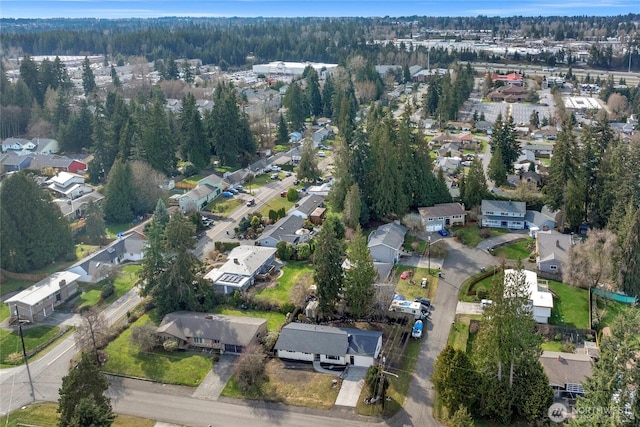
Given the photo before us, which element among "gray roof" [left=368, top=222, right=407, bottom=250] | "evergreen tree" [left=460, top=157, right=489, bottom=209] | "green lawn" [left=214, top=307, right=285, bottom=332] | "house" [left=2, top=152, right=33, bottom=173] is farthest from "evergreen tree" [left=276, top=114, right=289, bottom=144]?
"green lawn" [left=214, top=307, right=285, bottom=332]

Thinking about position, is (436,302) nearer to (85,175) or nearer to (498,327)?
(498,327)

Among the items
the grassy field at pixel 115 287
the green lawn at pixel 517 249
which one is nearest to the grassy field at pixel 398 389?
the green lawn at pixel 517 249

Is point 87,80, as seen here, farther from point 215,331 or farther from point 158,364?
point 158,364

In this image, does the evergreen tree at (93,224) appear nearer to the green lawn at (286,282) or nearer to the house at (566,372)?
the green lawn at (286,282)

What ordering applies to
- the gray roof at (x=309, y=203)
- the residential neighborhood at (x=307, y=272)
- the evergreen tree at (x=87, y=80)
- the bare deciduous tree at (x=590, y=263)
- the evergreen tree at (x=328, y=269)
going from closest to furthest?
the residential neighborhood at (x=307, y=272)
the evergreen tree at (x=328, y=269)
the bare deciduous tree at (x=590, y=263)
the gray roof at (x=309, y=203)
the evergreen tree at (x=87, y=80)

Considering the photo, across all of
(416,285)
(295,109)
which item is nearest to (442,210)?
(416,285)
